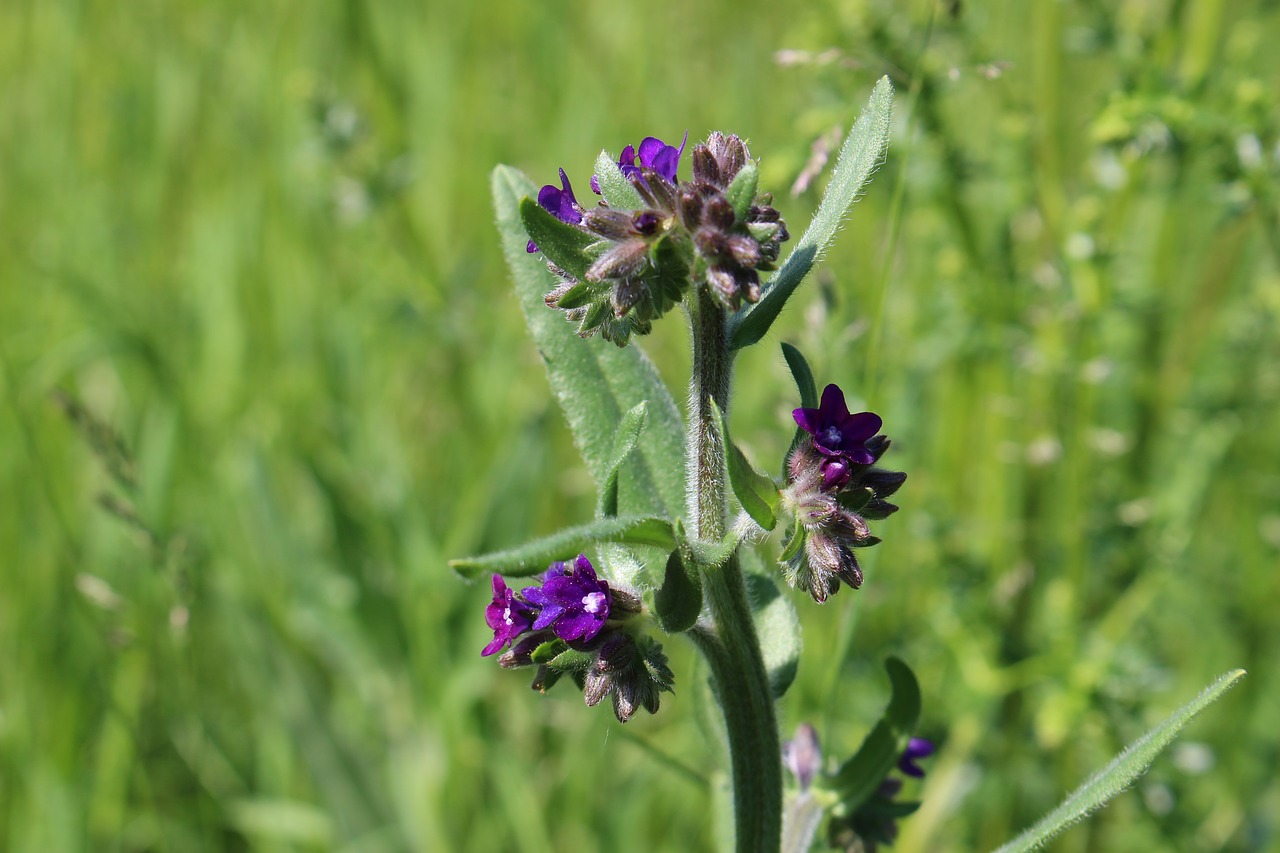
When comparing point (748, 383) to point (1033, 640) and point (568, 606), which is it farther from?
point (568, 606)

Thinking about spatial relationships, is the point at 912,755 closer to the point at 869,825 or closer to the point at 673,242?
the point at 869,825

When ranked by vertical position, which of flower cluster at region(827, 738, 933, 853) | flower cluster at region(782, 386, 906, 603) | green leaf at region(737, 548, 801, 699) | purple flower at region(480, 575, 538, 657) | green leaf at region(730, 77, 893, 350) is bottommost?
flower cluster at region(827, 738, 933, 853)

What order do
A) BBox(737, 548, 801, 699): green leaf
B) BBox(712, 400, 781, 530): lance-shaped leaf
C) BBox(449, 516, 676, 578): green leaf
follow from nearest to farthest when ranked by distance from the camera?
BBox(449, 516, 676, 578): green leaf → BBox(712, 400, 781, 530): lance-shaped leaf → BBox(737, 548, 801, 699): green leaf

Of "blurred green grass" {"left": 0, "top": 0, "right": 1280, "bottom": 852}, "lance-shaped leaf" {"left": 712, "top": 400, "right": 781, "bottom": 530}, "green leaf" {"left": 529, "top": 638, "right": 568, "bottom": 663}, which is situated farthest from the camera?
"blurred green grass" {"left": 0, "top": 0, "right": 1280, "bottom": 852}

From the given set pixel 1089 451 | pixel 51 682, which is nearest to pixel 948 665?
pixel 1089 451

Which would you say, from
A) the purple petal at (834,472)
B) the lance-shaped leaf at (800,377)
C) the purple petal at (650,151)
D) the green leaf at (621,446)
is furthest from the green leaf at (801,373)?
the purple petal at (650,151)

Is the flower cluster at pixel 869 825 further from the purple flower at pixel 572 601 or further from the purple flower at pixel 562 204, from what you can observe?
the purple flower at pixel 562 204

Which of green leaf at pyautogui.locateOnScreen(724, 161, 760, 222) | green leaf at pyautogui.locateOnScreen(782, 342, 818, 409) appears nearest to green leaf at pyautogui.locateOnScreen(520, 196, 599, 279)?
green leaf at pyautogui.locateOnScreen(724, 161, 760, 222)

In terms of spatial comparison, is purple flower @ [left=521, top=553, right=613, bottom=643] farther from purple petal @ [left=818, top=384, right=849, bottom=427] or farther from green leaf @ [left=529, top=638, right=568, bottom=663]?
purple petal @ [left=818, top=384, right=849, bottom=427]
